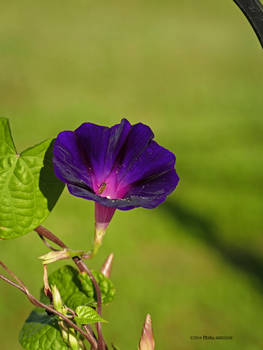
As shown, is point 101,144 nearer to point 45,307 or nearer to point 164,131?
point 45,307

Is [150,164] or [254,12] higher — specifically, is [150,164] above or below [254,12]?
below

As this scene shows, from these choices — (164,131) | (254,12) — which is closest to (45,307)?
(254,12)

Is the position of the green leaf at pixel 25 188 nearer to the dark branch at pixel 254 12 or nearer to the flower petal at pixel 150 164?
the flower petal at pixel 150 164

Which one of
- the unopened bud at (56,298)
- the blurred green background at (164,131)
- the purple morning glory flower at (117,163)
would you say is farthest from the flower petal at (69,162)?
the blurred green background at (164,131)

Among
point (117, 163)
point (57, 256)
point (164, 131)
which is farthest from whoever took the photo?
point (164, 131)

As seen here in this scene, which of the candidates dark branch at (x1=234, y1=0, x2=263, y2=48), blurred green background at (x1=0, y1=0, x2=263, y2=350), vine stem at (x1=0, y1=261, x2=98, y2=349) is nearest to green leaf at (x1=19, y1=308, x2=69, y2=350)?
vine stem at (x1=0, y1=261, x2=98, y2=349)
